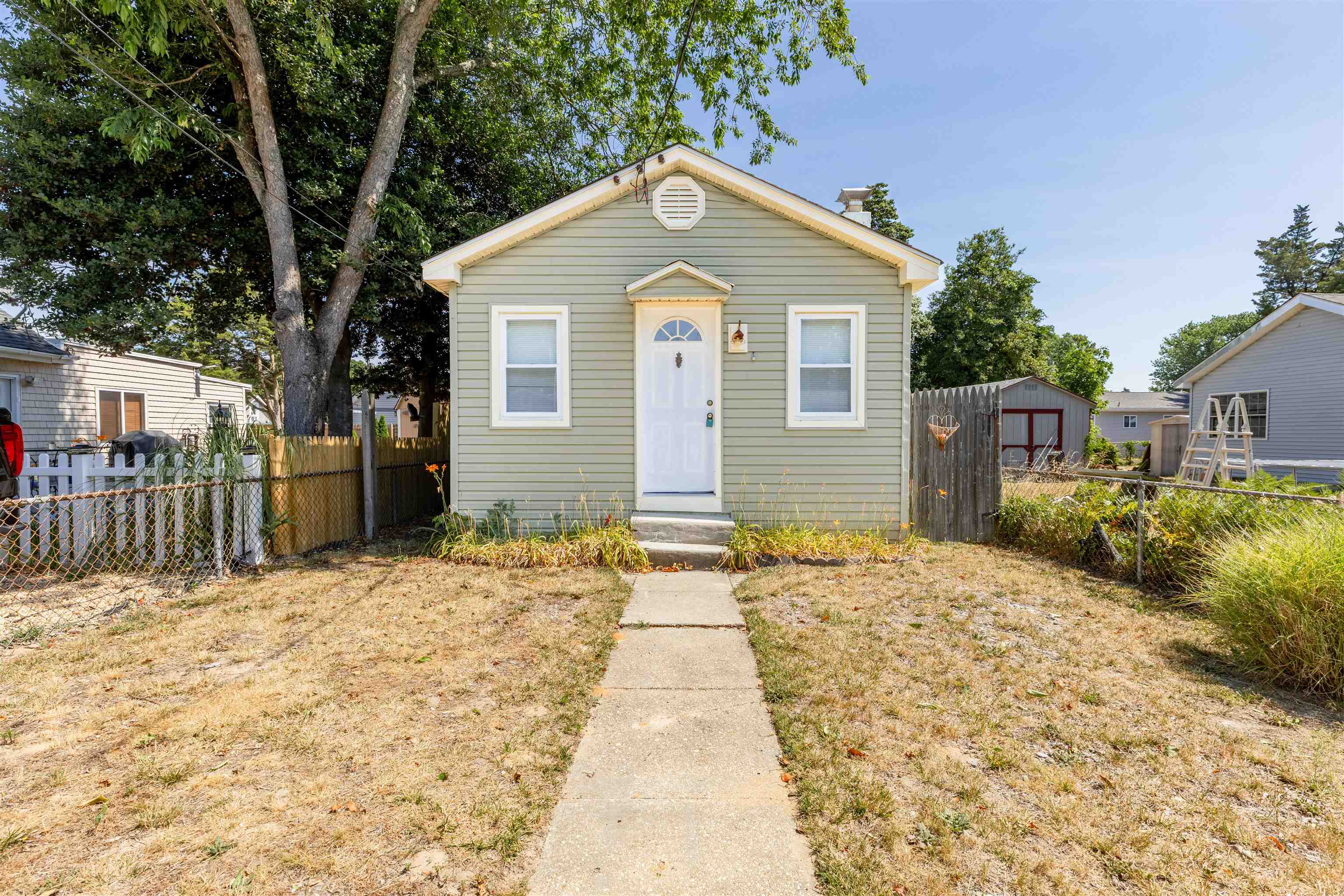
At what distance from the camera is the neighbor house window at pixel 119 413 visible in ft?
44.1

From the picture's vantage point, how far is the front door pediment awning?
6918 millimetres

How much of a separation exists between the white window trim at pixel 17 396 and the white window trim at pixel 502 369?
11437 millimetres

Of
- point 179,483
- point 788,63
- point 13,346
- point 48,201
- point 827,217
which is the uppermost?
point 788,63

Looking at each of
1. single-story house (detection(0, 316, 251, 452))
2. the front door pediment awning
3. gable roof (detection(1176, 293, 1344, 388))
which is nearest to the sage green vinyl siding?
the front door pediment awning

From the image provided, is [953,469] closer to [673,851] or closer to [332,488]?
[673,851]

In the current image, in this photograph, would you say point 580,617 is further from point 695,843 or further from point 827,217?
point 827,217

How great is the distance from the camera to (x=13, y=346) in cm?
1097

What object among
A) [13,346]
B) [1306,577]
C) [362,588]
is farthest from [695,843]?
[13,346]

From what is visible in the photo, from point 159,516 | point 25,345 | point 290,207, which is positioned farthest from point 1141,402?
point 25,345

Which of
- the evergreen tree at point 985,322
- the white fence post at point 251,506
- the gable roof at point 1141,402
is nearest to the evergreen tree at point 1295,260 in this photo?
the gable roof at point 1141,402

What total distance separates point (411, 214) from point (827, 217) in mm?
6830

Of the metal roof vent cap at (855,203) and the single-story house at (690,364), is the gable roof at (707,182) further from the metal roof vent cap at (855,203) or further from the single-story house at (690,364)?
the metal roof vent cap at (855,203)

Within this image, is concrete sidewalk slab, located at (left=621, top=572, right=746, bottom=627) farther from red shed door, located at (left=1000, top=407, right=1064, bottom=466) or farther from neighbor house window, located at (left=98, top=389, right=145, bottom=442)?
red shed door, located at (left=1000, top=407, right=1064, bottom=466)

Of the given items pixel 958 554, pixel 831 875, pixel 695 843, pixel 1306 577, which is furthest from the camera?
pixel 958 554
